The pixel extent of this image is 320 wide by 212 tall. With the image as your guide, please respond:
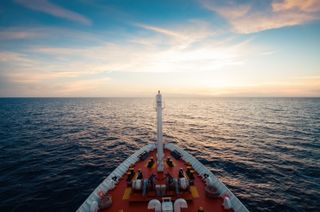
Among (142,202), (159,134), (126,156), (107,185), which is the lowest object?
(126,156)

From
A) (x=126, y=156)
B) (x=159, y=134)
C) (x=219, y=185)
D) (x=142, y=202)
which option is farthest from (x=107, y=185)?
(x=126, y=156)

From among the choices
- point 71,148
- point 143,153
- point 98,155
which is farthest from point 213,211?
point 71,148

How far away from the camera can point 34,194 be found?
65.8 feet

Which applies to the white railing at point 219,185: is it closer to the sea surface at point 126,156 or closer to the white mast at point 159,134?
the white mast at point 159,134

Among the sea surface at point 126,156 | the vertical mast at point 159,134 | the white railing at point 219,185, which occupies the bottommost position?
the sea surface at point 126,156

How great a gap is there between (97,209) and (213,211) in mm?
8145

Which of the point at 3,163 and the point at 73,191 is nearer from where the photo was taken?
the point at 73,191

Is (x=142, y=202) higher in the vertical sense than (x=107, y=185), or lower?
lower

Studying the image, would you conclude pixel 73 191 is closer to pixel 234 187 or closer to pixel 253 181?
pixel 234 187

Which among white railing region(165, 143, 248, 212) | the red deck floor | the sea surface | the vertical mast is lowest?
the sea surface

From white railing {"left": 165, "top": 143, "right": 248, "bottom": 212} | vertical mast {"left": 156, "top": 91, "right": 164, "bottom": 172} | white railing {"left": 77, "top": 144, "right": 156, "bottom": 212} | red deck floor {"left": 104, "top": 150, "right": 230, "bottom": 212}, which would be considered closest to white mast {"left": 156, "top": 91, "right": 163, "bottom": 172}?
vertical mast {"left": 156, "top": 91, "right": 164, "bottom": 172}

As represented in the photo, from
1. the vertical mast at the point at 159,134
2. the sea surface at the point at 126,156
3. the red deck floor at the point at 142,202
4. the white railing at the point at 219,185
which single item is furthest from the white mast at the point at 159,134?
the sea surface at the point at 126,156

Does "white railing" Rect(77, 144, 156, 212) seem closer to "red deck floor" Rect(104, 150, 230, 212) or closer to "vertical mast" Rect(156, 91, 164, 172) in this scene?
"red deck floor" Rect(104, 150, 230, 212)

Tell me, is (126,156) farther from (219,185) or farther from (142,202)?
(219,185)
